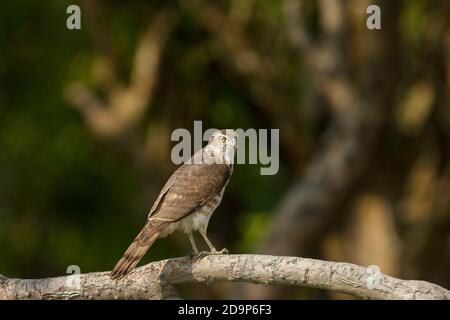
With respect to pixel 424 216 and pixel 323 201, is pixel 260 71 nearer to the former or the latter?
pixel 323 201

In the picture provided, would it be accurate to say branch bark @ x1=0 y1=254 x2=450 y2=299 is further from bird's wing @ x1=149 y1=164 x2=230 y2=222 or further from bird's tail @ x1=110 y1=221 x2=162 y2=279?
bird's wing @ x1=149 y1=164 x2=230 y2=222

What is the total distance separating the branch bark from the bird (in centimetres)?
25

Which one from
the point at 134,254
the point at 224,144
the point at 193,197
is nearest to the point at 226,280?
the point at 134,254

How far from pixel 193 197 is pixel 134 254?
109 centimetres

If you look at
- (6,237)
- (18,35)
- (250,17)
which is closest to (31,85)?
(18,35)

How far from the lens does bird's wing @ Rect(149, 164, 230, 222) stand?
7527 millimetres

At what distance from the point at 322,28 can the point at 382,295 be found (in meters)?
11.6

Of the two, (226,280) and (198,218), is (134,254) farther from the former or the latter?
(198,218)

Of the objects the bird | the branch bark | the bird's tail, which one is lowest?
the branch bark

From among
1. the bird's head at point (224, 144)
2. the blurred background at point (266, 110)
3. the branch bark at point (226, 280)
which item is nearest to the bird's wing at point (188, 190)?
the bird's head at point (224, 144)

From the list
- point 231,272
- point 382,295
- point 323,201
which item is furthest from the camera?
point 323,201

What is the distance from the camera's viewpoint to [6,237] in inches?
939

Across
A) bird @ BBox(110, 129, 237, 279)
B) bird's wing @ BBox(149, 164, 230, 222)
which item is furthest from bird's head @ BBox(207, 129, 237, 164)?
bird's wing @ BBox(149, 164, 230, 222)

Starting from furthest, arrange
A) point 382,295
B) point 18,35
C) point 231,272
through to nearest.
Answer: point 18,35, point 231,272, point 382,295
